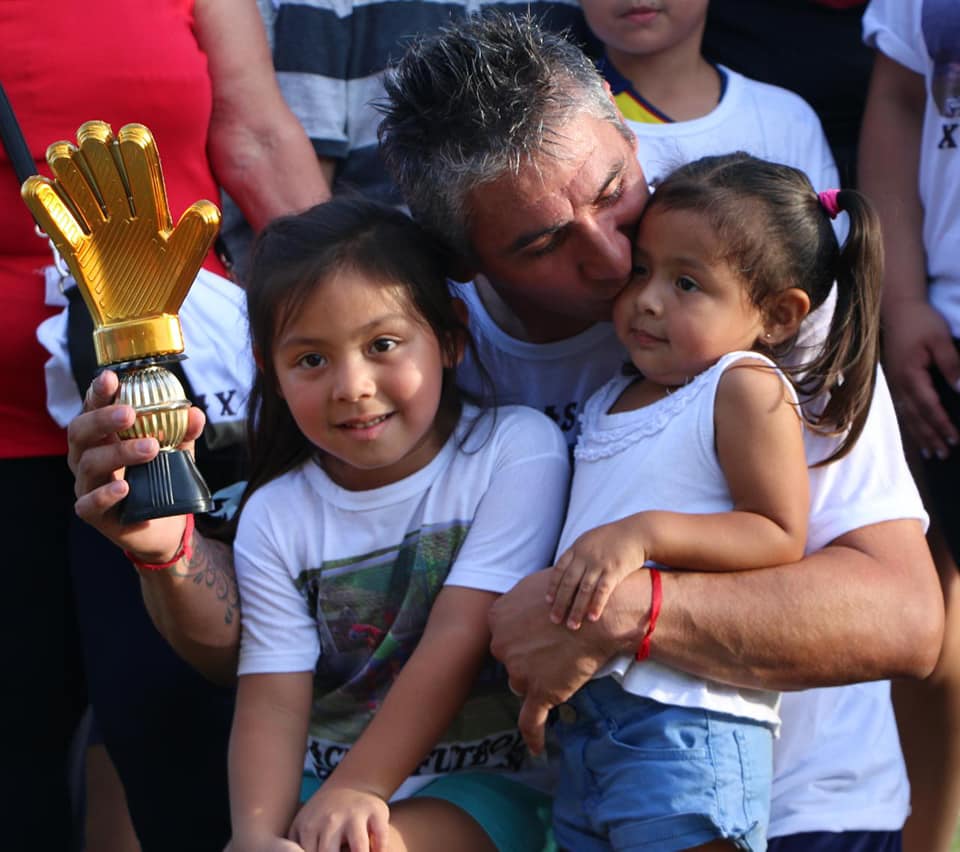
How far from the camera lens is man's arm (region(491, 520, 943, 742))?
1964 millimetres

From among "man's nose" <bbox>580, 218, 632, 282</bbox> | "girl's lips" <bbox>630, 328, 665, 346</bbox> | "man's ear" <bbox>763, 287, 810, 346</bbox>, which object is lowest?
"girl's lips" <bbox>630, 328, 665, 346</bbox>

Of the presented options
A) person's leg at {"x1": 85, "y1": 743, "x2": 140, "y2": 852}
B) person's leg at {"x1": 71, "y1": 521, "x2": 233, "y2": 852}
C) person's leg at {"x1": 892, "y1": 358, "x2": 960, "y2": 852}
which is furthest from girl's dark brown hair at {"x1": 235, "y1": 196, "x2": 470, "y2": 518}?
person's leg at {"x1": 85, "y1": 743, "x2": 140, "y2": 852}

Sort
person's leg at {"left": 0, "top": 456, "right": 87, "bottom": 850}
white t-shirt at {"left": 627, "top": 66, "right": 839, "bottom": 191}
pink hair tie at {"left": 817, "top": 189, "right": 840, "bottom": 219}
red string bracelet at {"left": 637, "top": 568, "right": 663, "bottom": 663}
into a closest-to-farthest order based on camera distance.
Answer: red string bracelet at {"left": 637, "top": 568, "right": 663, "bottom": 663} → pink hair tie at {"left": 817, "top": 189, "right": 840, "bottom": 219} → person's leg at {"left": 0, "top": 456, "right": 87, "bottom": 850} → white t-shirt at {"left": 627, "top": 66, "right": 839, "bottom": 191}

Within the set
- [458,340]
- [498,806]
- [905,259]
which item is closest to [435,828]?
[498,806]

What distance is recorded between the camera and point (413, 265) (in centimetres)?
225

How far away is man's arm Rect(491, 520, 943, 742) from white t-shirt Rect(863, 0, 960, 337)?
875 mm

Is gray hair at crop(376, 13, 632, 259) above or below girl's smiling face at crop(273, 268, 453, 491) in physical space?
above

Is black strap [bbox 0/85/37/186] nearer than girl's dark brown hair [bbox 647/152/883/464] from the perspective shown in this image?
No

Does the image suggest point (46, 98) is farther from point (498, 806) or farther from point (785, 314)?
point (498, 806)

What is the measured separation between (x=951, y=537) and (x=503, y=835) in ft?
3.94

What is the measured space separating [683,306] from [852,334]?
0.94 feet

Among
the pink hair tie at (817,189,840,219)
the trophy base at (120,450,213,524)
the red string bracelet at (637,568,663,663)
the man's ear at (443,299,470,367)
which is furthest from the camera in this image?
the man's ear at (443,299,470,367)

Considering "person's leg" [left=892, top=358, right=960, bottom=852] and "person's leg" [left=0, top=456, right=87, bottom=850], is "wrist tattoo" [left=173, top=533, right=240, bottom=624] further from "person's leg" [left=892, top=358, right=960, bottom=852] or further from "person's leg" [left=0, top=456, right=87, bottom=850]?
"person's leg" [left=892, top=358, right=960, bottom=852]

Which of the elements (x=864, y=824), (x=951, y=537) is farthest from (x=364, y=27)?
(x=864, y=824)
